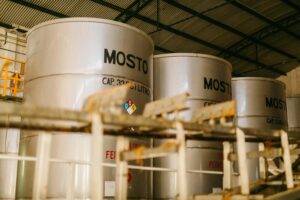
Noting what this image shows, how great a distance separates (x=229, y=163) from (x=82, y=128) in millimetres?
1939

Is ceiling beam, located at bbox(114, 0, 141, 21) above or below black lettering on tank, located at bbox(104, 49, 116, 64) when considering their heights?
above

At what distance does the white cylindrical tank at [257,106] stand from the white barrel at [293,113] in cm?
507

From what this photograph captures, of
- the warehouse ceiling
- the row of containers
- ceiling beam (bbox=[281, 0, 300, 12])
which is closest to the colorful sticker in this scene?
the row of containers

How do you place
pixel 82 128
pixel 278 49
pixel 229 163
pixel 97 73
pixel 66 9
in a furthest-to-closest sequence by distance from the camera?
1. pixel 278 49
2. pixel 66 9
3. pixel 97 73
4. pixel 229 163
5. pixel 82 128

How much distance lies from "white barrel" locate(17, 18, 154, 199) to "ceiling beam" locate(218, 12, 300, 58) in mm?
12285

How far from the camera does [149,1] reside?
13.7m

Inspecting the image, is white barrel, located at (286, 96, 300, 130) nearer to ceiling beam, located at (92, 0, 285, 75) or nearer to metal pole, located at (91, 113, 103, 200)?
ceiling beam, located at (92, 0, 285, 75)

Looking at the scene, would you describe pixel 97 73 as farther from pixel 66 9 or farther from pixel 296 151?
pixel 66 9

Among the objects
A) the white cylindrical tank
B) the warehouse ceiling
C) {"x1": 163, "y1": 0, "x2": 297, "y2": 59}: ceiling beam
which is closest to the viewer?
the white cylindrical tank

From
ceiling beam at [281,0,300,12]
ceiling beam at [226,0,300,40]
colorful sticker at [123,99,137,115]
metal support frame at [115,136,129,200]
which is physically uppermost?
ceiling beam at [281,0,300,12]

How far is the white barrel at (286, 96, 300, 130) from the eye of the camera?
15.9m

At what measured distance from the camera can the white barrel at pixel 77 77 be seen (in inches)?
243

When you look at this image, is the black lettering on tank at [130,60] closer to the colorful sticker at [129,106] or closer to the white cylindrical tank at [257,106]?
Answer: the colorful sticker at [129,106]

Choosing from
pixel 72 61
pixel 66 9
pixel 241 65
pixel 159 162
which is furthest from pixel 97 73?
pixel 241 65
